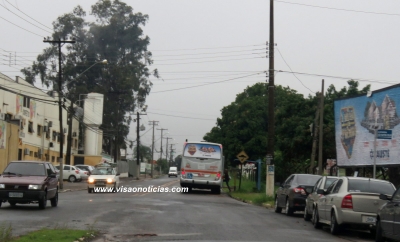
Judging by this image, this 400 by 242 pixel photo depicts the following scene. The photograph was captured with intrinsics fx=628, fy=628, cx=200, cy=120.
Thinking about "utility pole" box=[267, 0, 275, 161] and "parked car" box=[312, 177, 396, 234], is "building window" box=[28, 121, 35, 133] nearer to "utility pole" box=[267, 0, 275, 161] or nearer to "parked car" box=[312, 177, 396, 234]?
"utility pole" box=[267, 0, 275, 161]

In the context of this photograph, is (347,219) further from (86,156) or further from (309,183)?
(86,156)

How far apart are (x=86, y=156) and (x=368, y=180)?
59.3 meters

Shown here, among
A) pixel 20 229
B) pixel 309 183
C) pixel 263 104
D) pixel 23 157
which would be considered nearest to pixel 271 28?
pixel 309 183

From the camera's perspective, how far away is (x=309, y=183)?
22.8m

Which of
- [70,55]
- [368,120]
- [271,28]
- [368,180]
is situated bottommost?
[368,180]

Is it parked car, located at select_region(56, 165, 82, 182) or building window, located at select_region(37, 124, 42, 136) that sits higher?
building window, located at select_region(37, 124, 42, 136)

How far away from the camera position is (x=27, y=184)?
808 inches

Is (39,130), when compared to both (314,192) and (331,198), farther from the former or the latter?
(331,198)

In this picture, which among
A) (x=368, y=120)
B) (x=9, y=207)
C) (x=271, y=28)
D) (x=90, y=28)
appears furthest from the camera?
(x=90, y=28)

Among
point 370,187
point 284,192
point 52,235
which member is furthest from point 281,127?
point 52,235

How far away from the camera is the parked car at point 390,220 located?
40.3ft

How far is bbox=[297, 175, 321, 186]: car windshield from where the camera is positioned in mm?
22797

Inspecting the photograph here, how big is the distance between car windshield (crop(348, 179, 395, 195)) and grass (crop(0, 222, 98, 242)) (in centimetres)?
662

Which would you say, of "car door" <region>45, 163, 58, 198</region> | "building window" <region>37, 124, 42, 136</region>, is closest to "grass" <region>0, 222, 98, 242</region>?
"car door" <region>45, 163, 58, 198</region>
